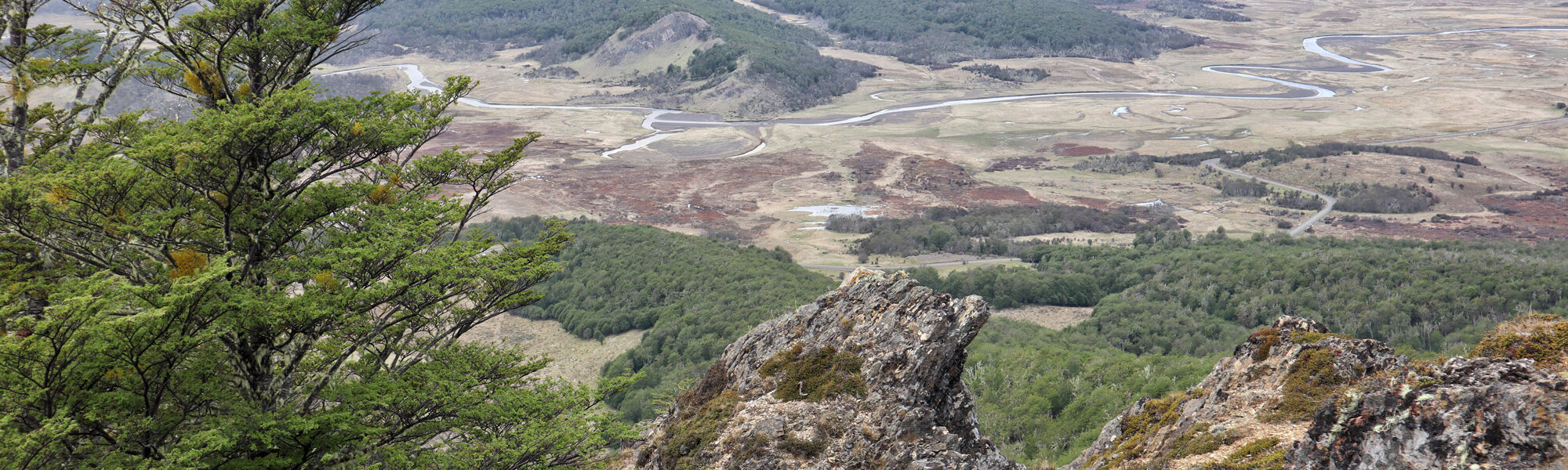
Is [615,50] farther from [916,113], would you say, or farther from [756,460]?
[756,460]

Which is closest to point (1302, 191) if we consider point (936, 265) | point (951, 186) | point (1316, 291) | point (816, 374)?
point (951, 186)

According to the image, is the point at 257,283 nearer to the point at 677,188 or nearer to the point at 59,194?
the point at 59,194

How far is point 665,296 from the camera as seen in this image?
4700 cm

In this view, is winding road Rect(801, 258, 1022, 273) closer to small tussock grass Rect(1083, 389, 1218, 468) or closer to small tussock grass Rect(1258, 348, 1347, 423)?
small tussock grass Rect(1083, 389, 1218, 468)

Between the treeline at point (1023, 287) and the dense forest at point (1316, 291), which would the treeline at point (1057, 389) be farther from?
the treeline at point (1023, 287)

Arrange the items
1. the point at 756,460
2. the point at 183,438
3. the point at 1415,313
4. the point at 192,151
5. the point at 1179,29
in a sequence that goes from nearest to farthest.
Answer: the point at 183,438
the point at 192,151
the point at 756,460
the point at 1415,313
the point at 1179,29

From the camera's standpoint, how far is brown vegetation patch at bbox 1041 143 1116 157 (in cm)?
9381

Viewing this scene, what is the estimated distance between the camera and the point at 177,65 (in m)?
12.7

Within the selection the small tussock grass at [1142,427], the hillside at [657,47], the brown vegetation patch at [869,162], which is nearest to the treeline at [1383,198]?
the brown vegetation patch at [869,162]

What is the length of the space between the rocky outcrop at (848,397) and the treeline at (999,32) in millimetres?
146473

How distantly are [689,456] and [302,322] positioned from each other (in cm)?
613

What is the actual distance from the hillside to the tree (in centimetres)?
10745

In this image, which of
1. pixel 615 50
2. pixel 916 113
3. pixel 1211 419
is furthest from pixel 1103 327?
pixel 615 50

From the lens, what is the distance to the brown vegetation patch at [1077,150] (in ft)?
308
